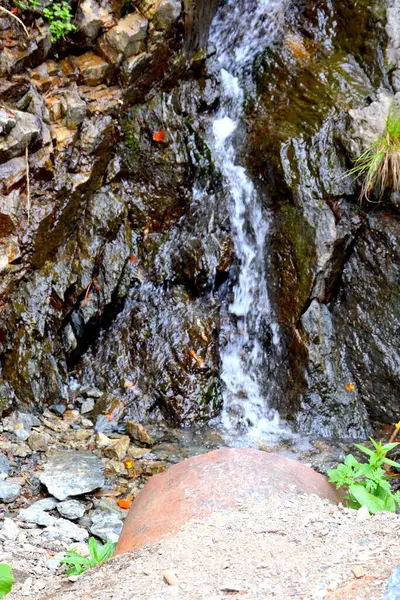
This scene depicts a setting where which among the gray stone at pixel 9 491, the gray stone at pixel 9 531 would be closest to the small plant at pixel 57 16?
the gray stone at pixel 9 491

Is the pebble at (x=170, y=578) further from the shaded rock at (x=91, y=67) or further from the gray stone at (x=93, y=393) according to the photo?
the shaded rock at (x=91, y=67)

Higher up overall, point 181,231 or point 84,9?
point 84,9

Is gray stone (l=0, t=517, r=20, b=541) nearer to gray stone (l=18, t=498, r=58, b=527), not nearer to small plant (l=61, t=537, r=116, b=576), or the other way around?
gray stone (l=18, t=498, r=58, b=527)

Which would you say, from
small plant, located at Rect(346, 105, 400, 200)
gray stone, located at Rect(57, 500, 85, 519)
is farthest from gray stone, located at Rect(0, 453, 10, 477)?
small plant, located at Rect(346, 105, 400, 200)

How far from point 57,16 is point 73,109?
944mm

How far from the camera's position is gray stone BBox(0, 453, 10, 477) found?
156 inches

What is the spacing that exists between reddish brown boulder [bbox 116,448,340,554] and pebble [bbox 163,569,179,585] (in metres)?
0.23

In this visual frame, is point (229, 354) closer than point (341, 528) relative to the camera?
No

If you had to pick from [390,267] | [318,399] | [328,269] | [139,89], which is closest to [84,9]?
[139,89]

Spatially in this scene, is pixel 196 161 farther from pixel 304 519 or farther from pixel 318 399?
pixel 304 519

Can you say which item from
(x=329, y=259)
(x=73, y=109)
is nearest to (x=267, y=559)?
(x=329, y=259)

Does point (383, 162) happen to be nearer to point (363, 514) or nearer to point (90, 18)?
point (90, 18)

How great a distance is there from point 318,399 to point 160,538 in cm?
361

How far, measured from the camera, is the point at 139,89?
19.4ft
